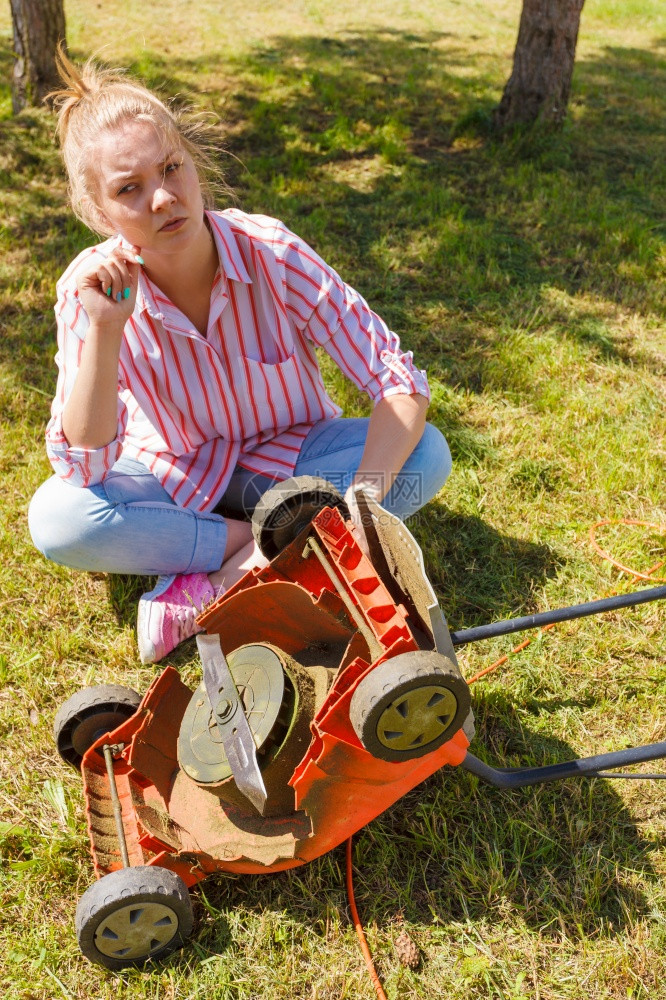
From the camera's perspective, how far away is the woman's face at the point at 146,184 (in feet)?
7.27

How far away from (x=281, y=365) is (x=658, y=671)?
1.52 m

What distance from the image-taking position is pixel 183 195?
2.26 m

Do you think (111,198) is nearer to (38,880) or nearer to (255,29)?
(38,880)

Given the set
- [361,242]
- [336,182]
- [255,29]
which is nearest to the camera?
[361,242]

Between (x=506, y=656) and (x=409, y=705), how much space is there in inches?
44.0

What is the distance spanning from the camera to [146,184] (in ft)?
7.31

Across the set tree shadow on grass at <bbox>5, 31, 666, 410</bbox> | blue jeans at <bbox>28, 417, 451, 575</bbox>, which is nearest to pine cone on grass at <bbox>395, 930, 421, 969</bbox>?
blue jeans at <bbox>28, 417, 451, 575</bbox>

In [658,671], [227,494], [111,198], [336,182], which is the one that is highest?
[111,198]

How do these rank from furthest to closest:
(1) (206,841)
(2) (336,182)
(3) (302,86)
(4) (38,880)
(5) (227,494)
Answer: (3) (302,86) → (2) (336,182) → (5) (227,494) → (4) (38,880) → (1) (206,841)

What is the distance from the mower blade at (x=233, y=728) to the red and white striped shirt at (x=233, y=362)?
879mm

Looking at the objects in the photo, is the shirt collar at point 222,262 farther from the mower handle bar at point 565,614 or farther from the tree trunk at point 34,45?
the tree trunk at point 34,45

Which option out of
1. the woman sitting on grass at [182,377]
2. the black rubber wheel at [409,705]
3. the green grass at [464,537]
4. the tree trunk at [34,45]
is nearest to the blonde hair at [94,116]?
the woman sitting on grass at [182,377]

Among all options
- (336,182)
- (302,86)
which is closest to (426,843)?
(336,182)

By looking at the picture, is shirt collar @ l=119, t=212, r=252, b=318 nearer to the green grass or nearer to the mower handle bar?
the green grass
